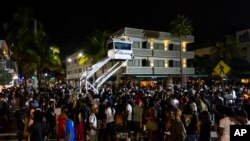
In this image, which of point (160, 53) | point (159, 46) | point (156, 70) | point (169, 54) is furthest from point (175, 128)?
point (169, 54)

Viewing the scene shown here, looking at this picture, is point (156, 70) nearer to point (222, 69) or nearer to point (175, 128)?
point (222, 69)

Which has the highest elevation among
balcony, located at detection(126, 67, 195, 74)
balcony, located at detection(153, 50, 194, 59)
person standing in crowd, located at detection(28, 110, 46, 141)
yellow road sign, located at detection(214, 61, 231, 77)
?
balcony, located at detection(153, 50, 194, 59)

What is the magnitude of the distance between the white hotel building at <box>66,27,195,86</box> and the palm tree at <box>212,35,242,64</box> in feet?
18.1

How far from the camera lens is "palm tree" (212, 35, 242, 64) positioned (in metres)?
61.9

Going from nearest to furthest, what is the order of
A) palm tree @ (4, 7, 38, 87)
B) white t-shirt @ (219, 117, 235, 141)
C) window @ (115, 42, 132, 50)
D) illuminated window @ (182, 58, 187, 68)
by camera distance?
white t-shirt @ (219, 117, 235, 141) < window @ (115, 42, 132, 50) < palm tree @ (4, 7, 38, 87) < illuminated window @ (182, 58, 187, 68)

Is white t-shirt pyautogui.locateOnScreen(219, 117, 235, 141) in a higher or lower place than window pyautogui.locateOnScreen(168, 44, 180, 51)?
lower

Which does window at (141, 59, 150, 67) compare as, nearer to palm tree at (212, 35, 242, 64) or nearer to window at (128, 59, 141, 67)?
window at (128, 59, 141, 67)

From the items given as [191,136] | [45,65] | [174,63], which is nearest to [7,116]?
[191,136]

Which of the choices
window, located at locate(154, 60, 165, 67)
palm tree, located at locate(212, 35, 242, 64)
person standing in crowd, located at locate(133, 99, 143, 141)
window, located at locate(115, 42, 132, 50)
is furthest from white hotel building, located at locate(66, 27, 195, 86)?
person standing in crowd, located at locate(133, 99, 143, 141)

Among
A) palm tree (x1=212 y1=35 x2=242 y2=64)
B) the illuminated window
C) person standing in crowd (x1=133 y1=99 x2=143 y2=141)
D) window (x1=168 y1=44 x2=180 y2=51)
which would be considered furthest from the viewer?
palm tree (x1=212 y1=35 x2=242 y2=64)

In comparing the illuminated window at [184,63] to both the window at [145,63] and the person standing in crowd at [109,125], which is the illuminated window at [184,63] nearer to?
the window at [145,63]

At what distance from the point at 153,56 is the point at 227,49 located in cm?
1473

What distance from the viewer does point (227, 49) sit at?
204ft

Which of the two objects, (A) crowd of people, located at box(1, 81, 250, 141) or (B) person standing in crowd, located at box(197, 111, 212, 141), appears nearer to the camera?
(A) crowd of people, located at box(1, 81, 250, 141)
